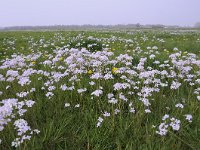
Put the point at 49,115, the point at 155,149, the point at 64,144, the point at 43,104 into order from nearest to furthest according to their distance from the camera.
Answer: the point at 155,149 → the point at 64,144 → the point at 49,115 → the point at 43,104

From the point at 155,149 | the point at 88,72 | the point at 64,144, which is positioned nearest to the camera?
the point at 155,149

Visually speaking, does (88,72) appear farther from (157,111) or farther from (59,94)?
(157,111)

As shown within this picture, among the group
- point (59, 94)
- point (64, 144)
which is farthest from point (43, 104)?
point (64, 144)

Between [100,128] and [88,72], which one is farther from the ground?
[88,72]

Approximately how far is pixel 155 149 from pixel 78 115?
1358 mm

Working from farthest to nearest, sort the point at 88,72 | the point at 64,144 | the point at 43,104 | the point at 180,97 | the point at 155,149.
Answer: the point at 88,72 < the point at 180,97 < the point at 43,104 < the point at 64,144 < the point at 155,149

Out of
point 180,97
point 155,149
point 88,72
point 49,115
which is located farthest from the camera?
point 88,72

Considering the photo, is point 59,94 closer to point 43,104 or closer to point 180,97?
point 43,104

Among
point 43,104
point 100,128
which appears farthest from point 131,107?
point 43,104

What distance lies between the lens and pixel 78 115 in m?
3.91

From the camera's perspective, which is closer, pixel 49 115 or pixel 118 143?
pixel 118 143

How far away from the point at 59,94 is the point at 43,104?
35cm

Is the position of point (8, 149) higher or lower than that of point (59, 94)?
lower

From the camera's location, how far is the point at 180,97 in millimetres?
4496
